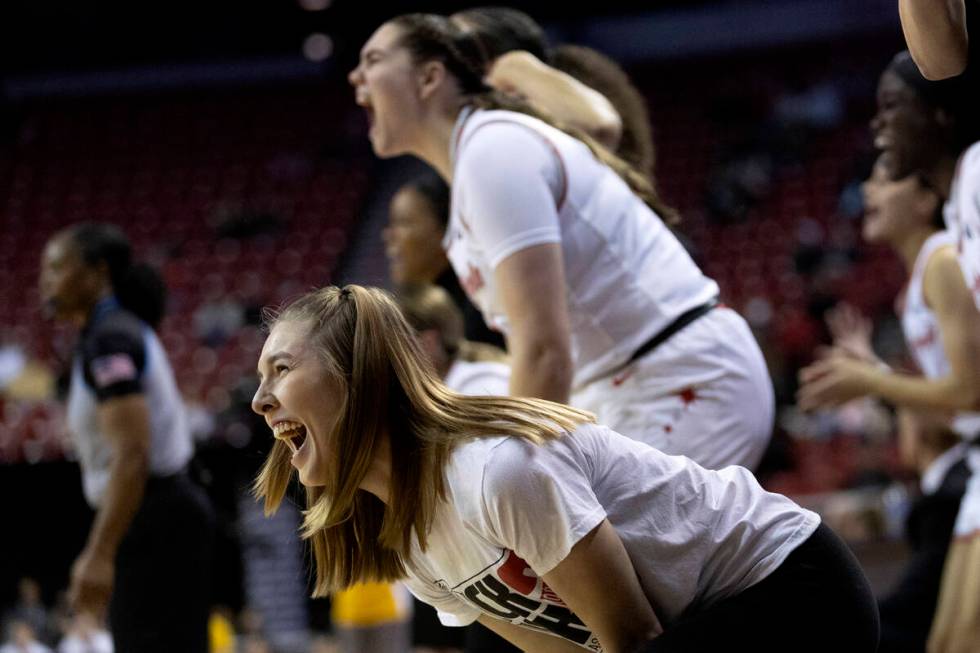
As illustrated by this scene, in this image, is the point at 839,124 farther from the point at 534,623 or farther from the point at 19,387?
the point at 534,623

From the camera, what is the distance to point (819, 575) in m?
2.10

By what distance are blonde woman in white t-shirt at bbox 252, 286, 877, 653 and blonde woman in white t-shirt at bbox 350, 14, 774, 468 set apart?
52 cm

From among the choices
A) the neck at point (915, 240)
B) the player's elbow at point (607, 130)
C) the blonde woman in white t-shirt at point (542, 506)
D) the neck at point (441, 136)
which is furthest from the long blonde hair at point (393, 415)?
the neck at point (915, 240)

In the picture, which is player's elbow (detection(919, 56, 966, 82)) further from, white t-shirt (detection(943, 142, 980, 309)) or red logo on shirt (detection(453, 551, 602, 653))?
red logo on shirt (detection(453, 551, 602, 653))

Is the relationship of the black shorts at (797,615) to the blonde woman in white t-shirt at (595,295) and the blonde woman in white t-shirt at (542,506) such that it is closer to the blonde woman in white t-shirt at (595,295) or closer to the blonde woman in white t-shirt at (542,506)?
the blonde woman in white t-shirt at (542,506)

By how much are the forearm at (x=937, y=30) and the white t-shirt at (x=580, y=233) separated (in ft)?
2.42

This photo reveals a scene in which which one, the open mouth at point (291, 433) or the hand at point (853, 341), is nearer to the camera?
the open mouth at point (291, 433)

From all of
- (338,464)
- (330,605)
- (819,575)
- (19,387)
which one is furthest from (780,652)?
(19,387)

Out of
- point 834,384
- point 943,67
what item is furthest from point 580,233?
point 834,384

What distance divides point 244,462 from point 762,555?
7544 millimetres

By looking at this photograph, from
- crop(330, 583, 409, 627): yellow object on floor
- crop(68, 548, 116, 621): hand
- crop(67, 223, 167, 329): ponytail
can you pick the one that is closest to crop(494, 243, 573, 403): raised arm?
crop(68, 548, 116, 621): hand

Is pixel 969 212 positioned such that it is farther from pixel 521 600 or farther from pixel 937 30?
pixel 521 600

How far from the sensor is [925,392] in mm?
3693

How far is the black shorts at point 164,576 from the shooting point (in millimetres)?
3861
